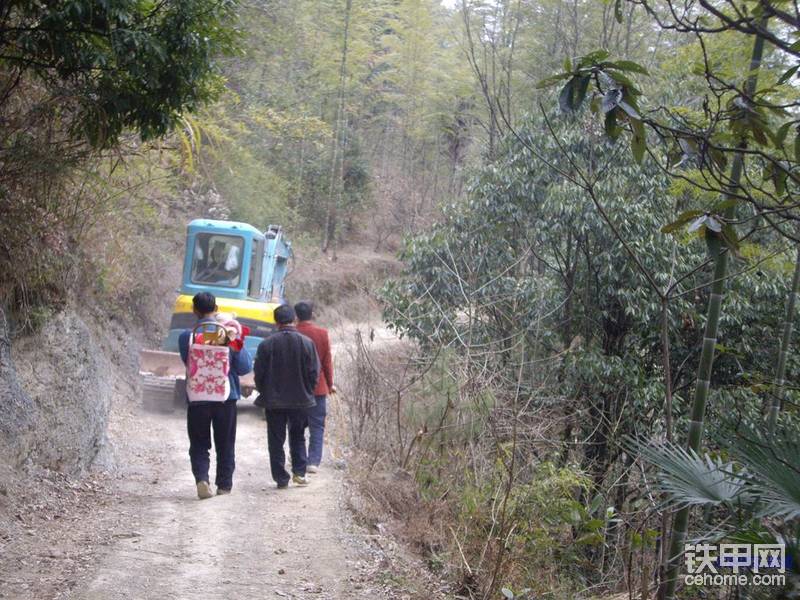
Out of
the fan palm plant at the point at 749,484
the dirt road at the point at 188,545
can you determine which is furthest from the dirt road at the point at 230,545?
the fan palm plant at the point at 749,484

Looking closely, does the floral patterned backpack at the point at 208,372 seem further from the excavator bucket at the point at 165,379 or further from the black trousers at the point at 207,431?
the excavator bucket at the point at 165,379

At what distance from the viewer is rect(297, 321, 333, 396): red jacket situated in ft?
28.3

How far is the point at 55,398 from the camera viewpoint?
7.86 m

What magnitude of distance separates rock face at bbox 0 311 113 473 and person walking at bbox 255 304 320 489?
1.76m

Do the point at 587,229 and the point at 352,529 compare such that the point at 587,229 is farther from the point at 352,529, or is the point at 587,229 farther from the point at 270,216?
the point at 270,216

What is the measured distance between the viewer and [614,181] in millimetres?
10500

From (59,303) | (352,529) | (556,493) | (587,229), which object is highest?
(587,229)

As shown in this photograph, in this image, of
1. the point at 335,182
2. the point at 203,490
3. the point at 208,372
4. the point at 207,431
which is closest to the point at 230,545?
the point at 203,490

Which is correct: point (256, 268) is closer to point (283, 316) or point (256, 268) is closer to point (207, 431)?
point (283, 316)

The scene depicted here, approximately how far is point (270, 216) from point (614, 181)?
17098 millimetres

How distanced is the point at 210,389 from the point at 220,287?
774cm

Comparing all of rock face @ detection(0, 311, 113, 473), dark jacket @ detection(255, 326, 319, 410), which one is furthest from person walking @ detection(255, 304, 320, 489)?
rock face @ detection(0, 311, 113, 473)

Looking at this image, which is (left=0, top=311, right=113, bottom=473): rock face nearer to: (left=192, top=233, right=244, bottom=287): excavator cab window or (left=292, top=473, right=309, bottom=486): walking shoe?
(left=292, top=473, right=309, bottom=486): walking shoe

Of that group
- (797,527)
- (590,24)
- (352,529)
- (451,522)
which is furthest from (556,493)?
(590,24)
